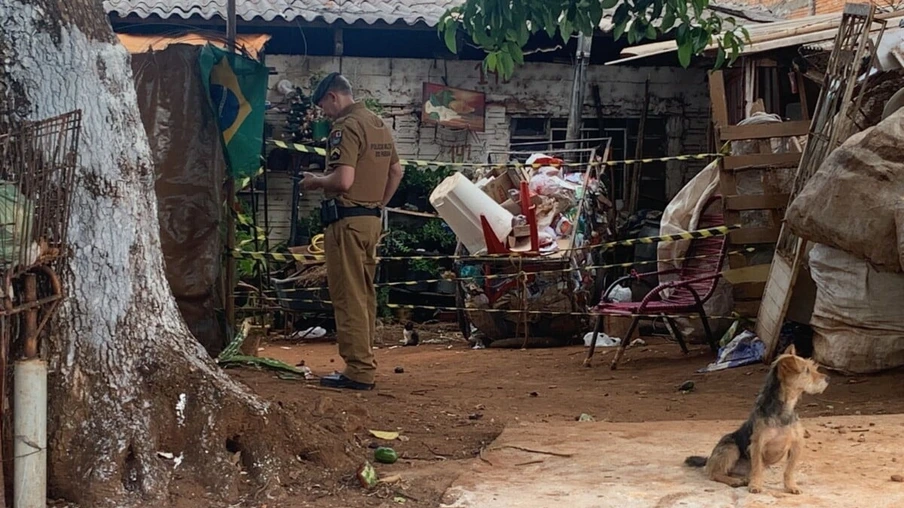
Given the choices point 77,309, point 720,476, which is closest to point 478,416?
point 720,476

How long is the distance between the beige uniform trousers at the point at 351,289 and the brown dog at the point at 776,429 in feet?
8.78

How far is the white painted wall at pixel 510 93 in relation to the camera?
39.8ft

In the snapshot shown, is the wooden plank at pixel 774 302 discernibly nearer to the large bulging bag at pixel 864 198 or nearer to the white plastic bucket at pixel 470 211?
the large bulging bag at pixel 864 198

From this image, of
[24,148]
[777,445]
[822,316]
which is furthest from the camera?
[822,316]

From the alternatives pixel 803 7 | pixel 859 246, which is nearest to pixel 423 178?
pixel 859 246

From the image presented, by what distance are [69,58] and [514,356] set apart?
216 inches

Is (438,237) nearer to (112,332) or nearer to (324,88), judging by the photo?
(324,88)

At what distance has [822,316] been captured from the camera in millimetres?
6332

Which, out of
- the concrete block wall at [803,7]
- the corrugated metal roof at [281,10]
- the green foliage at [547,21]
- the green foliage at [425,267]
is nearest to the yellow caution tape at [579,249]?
the green foliage at [425,267]

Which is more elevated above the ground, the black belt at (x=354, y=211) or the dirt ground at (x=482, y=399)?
the black belt at (x=354, y=211)

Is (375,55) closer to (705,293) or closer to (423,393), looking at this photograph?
(705,293)

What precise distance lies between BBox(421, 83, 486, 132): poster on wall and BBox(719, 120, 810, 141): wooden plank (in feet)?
17.7

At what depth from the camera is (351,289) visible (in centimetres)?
591

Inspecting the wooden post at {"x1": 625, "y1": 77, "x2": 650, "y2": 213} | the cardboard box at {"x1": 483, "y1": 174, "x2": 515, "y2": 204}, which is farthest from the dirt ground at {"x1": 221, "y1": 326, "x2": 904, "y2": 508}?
the wooden post at {"x1": 625, "y1": 77, "x2": 650, "y2": 213}
